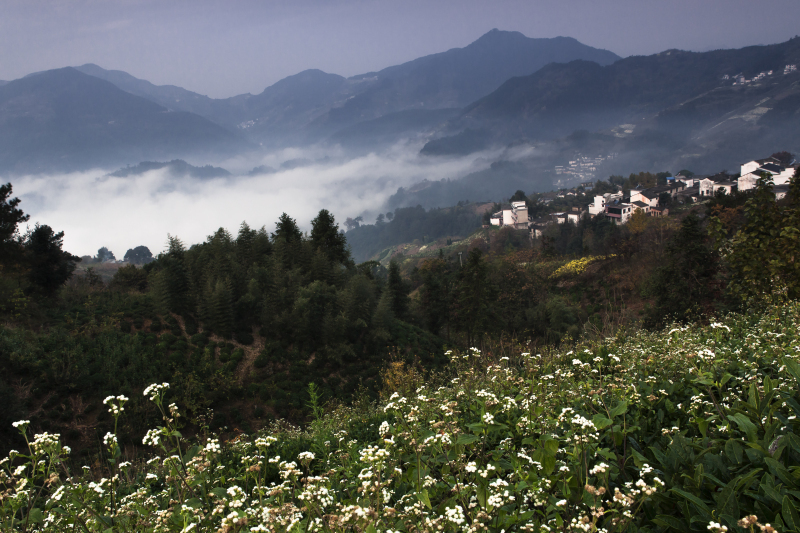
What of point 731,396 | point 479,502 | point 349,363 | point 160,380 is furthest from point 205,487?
point 349,363

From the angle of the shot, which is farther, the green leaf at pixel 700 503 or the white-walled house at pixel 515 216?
the white-walled house at pixel 515 216

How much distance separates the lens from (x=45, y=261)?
2119 centimetres

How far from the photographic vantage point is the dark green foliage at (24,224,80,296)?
67.8 feet

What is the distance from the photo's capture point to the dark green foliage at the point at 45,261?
20672mm

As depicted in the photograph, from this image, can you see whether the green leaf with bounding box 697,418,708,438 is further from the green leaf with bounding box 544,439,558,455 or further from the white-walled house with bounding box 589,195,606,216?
the white-walled house with bounding box 589,195,606,216

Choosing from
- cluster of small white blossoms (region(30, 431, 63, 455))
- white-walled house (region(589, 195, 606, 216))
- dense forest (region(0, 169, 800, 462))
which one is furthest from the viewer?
white-walled house (region(589, 195, 606, 216))

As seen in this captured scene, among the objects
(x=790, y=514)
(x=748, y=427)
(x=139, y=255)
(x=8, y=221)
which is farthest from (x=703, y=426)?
(x=139, y=255)

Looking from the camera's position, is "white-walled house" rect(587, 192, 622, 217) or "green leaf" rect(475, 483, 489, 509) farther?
"white-walled house" rect(587, 192, 622, 217)

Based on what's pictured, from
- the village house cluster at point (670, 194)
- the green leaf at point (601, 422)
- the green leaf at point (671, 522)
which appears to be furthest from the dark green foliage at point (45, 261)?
the village house cluster at point (670, 194)

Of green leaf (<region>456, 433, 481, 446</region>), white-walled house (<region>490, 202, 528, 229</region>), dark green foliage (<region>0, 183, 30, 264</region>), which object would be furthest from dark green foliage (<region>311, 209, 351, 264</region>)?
white-walled house (<region>490, 202, 528, 229</region>)

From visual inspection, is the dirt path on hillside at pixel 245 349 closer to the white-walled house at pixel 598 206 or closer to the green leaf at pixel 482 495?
the green leaf at pixel 482 495

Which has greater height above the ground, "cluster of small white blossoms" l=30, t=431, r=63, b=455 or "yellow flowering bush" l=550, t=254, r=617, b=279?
"cluster of small white blossoms" l=30, t=431, r=63, b=455

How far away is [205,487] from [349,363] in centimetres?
1948

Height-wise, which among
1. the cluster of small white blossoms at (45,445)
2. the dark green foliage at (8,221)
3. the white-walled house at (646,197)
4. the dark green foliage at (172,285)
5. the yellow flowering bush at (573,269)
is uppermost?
the dark green foliage at (8,221)
